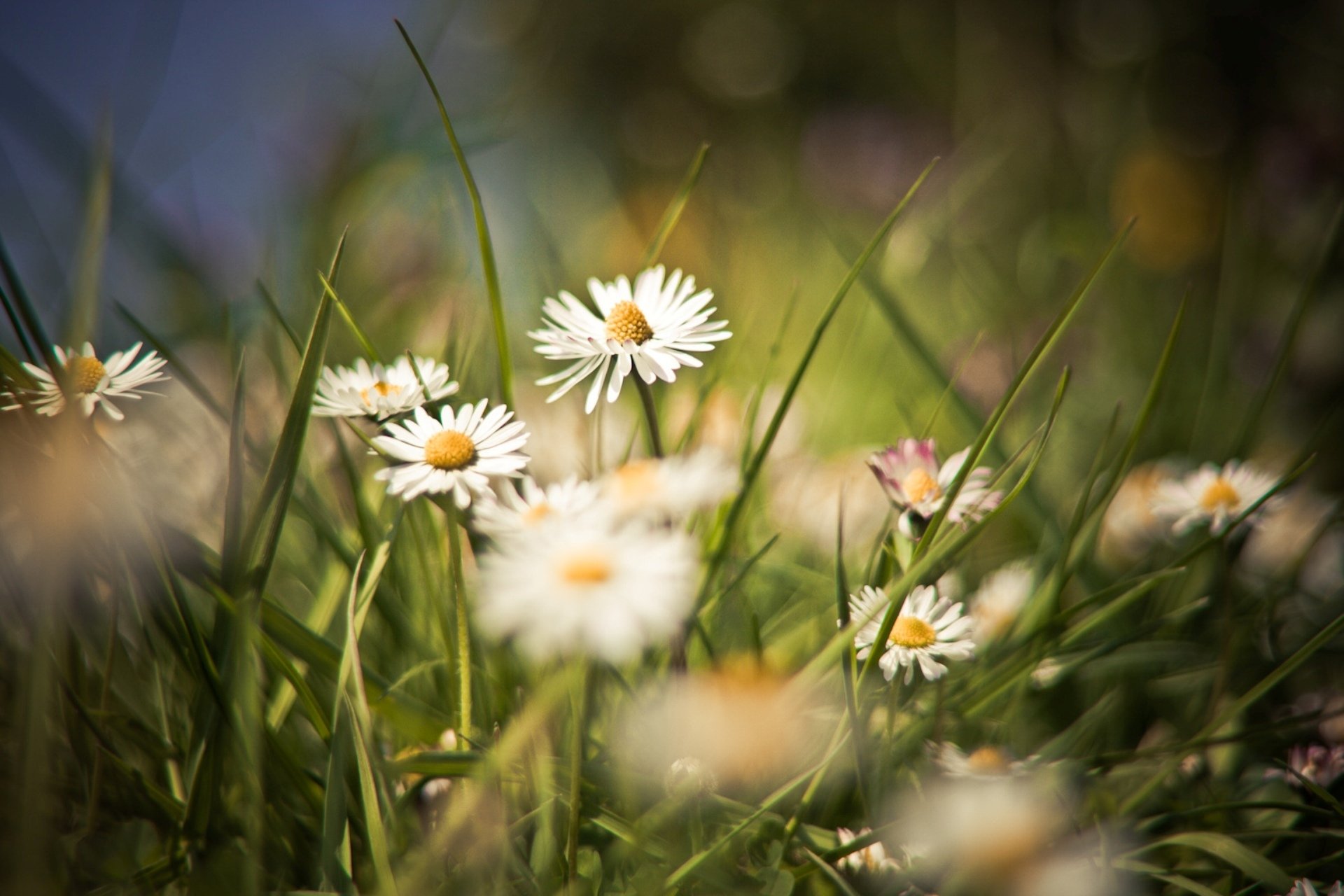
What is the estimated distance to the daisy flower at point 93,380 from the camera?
264mm

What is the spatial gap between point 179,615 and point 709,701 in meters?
0.23

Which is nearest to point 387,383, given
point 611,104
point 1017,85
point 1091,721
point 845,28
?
point 1091,721

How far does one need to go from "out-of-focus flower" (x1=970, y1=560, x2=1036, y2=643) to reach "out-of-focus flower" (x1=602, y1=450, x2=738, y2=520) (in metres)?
0.24

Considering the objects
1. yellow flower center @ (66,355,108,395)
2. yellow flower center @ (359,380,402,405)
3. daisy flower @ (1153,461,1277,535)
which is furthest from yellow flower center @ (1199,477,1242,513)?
yellow flower center @ (66,355,108,395)

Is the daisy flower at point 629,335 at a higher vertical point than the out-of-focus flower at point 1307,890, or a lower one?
higher

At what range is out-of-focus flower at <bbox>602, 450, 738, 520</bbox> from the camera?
0.24m

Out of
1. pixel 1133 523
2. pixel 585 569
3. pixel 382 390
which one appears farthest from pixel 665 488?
pixel 1133 523

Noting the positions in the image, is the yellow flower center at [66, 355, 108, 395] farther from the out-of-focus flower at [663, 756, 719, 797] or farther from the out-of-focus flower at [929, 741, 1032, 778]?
the out-of-focus flower at [929, 741, 1032, 778]

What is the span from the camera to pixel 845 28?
2758mm

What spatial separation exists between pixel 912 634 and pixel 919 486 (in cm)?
6

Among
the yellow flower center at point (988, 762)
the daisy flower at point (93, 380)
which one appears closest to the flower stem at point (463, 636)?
the daisy flower at point (93, 380)

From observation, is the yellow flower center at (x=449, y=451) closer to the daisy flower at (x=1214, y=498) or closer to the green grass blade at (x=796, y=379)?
the green grass blade at (x=796, y=379)

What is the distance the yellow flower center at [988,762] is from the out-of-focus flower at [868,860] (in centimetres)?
6

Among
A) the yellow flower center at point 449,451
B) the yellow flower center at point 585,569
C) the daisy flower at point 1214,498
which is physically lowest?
the yellow flower center at point 585,569
